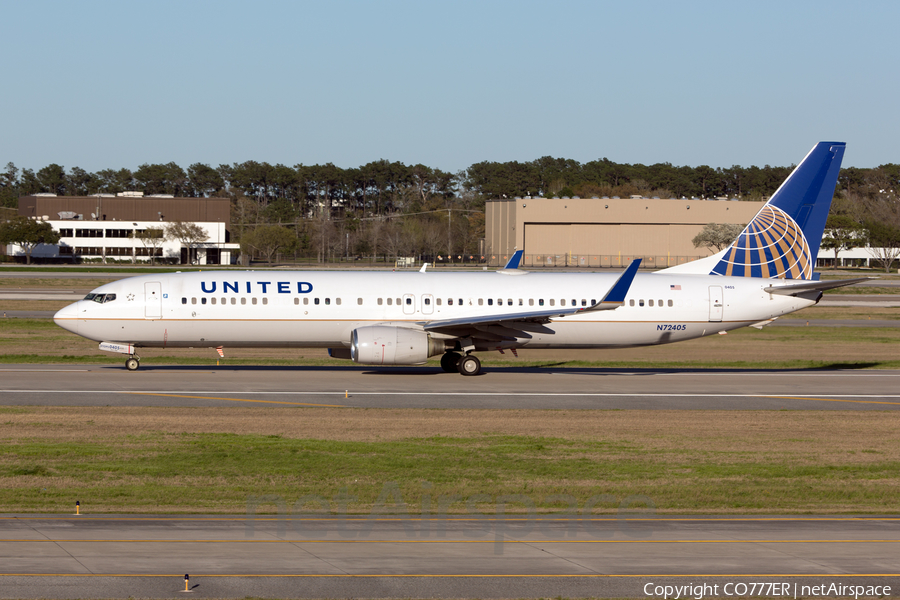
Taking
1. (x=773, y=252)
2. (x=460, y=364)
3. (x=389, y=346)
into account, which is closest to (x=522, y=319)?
(x=460, y=364)

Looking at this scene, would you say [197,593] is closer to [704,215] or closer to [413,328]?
[413,328]

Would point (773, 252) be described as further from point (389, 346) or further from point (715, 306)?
point (389, 346)

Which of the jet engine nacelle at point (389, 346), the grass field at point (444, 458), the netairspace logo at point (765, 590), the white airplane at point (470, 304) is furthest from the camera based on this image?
the white airplane at point (470, 304)

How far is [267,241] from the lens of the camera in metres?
154

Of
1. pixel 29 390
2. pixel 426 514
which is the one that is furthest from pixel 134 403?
pixel 426 514

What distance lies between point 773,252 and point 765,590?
2760 centimetres

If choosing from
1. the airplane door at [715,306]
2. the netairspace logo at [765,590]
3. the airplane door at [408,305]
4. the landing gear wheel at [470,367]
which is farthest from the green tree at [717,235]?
the netairspace logo at [765,590]

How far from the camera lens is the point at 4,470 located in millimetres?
17688

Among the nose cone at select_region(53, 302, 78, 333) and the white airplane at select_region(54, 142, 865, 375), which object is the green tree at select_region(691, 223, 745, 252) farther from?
the nose cone at select_region(53, 302, 78, 333)

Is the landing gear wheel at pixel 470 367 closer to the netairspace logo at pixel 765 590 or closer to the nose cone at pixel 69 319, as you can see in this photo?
the nose cone at pixel 69 319

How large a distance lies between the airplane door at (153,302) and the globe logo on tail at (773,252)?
22.4 meters

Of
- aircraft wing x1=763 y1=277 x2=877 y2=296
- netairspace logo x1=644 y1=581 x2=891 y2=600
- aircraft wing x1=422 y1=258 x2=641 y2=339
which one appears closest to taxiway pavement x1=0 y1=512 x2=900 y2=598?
netairspace logo x1=644 y1=581 x2=891 y2=600

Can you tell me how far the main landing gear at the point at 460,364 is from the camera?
34.1m

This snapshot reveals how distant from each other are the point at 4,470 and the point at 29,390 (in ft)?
37.1
